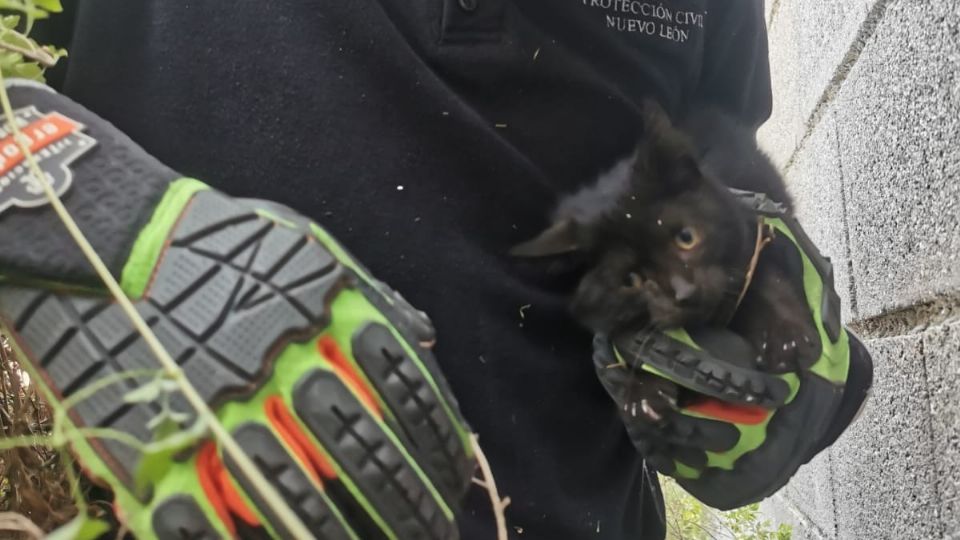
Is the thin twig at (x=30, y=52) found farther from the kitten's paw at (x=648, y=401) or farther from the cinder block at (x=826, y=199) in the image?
the cinder block at (x=826, y=199)

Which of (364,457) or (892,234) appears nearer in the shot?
(364,457)

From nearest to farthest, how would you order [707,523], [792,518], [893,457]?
[893,457] < [792,518] < [707,523]

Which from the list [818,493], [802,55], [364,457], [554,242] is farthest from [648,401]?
[802,55]

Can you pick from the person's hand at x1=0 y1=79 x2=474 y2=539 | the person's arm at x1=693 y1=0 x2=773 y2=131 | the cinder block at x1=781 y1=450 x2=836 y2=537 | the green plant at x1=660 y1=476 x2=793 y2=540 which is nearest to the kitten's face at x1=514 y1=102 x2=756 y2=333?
the person's arm at x1=693 y1=0 x2=773 y2=131

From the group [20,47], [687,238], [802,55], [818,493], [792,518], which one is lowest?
[792,518]

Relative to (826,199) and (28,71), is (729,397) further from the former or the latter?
(826,199)

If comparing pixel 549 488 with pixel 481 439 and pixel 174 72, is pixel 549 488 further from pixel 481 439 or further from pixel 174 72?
pixel 174 72

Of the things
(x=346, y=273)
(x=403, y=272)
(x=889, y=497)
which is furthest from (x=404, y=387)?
(x=889, y=497)
